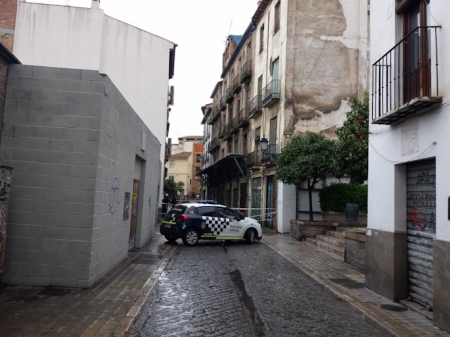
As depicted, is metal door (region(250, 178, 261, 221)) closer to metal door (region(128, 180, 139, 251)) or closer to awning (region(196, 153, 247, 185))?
awning (region(196, 153, 247, 185))

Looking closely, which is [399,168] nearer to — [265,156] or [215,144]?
[265,156]

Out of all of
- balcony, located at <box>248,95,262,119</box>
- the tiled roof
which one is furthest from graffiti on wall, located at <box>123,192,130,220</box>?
the tiled roof

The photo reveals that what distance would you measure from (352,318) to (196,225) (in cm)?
865

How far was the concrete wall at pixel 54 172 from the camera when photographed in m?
7.09

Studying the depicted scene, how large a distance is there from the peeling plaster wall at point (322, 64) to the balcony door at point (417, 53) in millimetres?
13682

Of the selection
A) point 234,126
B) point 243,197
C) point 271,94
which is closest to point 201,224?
point 271,94

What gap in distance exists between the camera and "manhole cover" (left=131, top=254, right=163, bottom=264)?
10.6 m

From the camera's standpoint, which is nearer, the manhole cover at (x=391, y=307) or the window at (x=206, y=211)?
the manhole cover at (x=391, y=307)

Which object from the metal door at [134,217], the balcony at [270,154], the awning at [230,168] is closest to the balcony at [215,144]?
the awning at [230,168]

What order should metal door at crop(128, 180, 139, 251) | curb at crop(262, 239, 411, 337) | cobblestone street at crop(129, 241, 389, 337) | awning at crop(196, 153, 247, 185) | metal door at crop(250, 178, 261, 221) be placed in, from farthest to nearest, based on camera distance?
1. awning at crop(196, 153, 247, 185)
2. metal door at crop(250, 178, 261, 221)
3. metal door at crop(128, 180, 139, 251)
4. curb at crop(262, 239, 411, 337)
5. cobblestone street at crop(129, 241, 389, 337)

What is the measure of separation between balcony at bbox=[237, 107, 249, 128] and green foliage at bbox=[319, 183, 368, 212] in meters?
11.6

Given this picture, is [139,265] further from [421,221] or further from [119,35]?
[119,35]

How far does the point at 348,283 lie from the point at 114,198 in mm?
5380

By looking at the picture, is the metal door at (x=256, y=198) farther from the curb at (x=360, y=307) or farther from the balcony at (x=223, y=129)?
the curb at (x=360, y=307)
